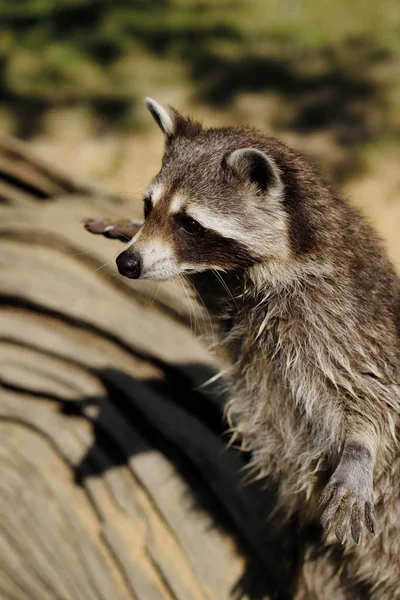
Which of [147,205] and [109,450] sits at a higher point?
[147,205]

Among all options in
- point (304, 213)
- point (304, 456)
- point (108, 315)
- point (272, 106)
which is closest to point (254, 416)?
point (304, 456)

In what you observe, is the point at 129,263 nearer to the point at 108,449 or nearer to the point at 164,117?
the point at 164,117

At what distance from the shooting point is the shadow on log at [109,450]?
148 inches

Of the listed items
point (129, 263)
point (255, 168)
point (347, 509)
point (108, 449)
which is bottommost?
point (108, 449)

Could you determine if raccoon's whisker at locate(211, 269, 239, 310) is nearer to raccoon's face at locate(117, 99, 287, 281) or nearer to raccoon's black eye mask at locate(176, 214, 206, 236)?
raccoon's face at locate(117, 99, 287, 281)

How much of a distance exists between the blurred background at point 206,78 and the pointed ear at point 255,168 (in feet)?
11.6

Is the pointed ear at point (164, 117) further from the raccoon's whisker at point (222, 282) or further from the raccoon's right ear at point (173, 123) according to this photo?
the raccoon's whisker at point (222, 282)

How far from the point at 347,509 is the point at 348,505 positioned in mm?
16

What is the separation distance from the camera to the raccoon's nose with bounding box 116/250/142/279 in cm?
312

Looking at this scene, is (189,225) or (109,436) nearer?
(189,225)

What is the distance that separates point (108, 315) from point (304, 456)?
1.55m

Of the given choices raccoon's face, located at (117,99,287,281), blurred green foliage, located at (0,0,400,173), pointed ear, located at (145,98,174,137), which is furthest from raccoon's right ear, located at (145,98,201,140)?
blurred green foliage, located at (0,0,400,173)

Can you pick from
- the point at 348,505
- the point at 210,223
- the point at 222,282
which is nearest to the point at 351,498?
the point at 348,505

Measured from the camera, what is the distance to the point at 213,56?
8.56 m
